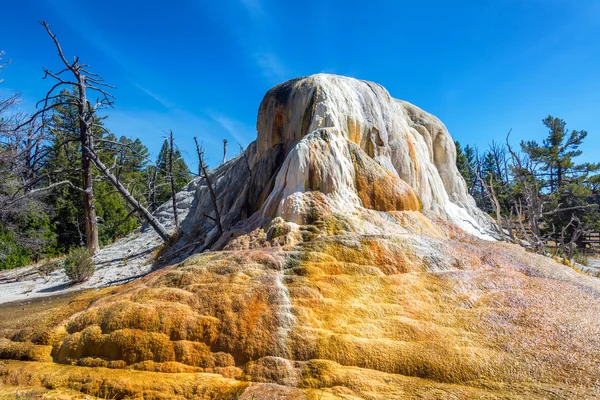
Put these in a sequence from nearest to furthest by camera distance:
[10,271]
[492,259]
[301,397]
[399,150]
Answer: [301,397] → [492,259] → [399,150] → [10,271]

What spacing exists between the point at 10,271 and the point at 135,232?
15.7ft

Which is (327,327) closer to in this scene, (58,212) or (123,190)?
(123,190)

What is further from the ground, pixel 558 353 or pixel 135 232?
pixel 135 232

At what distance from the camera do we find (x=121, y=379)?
10.6 feet

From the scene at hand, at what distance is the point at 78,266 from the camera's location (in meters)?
10.2

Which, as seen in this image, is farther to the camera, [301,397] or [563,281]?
[563,281]

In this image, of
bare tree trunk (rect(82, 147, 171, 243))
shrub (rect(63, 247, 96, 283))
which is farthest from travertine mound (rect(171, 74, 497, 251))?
shrub (rect(63, 247, 96, 283))

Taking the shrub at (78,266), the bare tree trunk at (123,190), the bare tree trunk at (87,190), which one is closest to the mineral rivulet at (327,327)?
the shrub at (78,266)

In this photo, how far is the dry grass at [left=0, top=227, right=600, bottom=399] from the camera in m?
3.00

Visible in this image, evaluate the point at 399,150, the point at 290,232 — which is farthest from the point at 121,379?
the point at 399,150

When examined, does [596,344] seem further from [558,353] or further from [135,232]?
[135,232]

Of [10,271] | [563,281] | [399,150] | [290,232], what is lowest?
[10,271]

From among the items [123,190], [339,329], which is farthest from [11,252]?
[339,329]

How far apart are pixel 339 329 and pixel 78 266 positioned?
9798 mm
